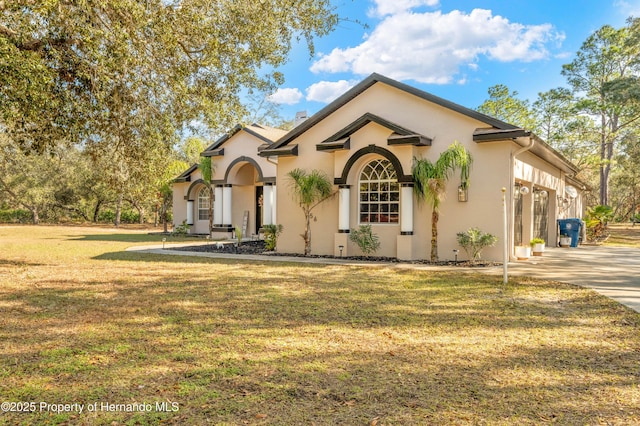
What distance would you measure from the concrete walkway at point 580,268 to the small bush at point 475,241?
834mm

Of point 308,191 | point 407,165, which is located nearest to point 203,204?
point 308,191

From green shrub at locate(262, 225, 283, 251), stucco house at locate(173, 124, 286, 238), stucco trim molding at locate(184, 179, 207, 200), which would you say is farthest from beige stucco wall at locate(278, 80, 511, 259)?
stucco trim molding at locate(184, 179, 207, 200)

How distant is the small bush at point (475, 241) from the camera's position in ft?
37.9

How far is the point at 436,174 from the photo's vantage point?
11.7 metres

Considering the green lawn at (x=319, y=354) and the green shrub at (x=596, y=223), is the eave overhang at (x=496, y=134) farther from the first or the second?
the green shrub at (x=596, y=223)

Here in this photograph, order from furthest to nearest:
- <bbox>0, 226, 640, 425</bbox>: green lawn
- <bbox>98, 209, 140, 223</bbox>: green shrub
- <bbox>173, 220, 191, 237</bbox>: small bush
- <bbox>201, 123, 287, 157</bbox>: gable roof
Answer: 1. <bbox>98, 209, 140, 223</bbox>: green shrub
2. <bbox>173, 220, 191, 237</bbox>: small bush
3. <bbox>201, 123, 287, 157</bbox>: gable roof
4. <bbox>0, 226, 640, 425</bbox>: green lawn

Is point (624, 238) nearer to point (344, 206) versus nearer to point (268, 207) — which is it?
point (344, 206)

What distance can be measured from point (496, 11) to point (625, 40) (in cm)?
1629

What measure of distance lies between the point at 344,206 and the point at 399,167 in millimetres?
2127

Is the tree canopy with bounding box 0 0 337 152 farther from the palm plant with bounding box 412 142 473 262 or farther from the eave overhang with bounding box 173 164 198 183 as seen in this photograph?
the eave overhang with bounding box 173 164 198 183

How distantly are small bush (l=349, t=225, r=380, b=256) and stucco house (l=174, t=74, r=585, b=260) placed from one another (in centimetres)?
26

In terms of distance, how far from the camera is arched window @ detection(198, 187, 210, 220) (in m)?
24.6

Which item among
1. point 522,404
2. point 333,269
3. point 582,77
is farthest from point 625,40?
point 522,404

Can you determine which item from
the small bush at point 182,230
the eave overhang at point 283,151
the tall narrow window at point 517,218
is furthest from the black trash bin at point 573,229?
the small bush at point 182,230
